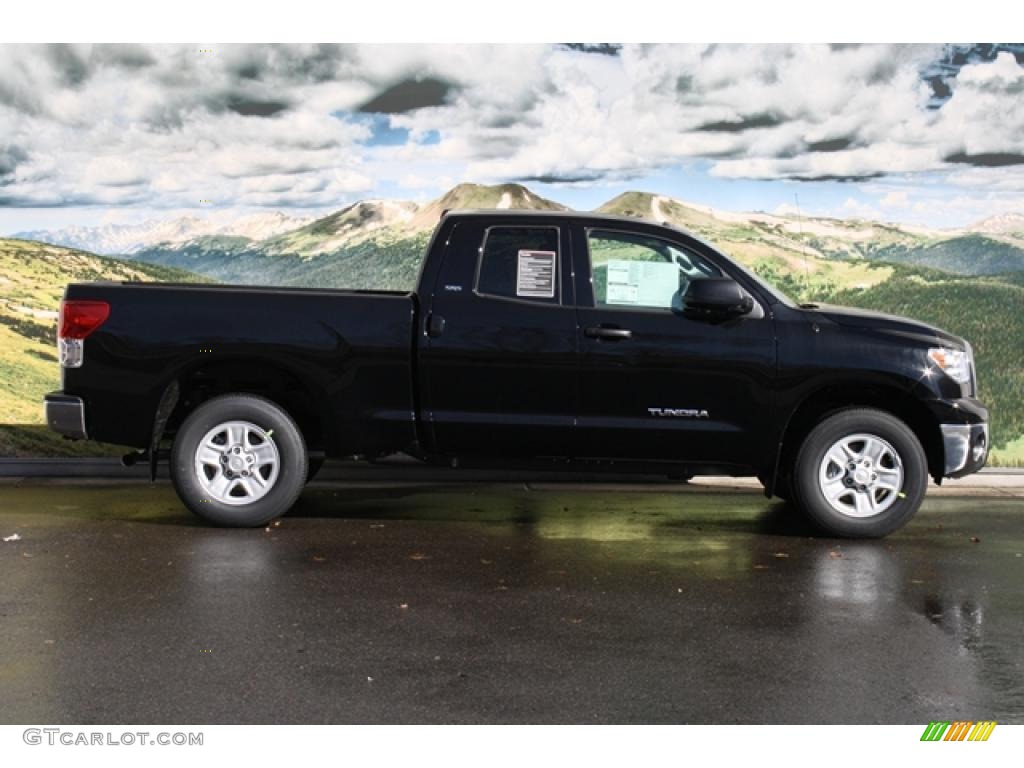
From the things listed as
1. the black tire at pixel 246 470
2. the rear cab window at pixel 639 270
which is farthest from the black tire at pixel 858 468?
the black tire at pixel 246 470

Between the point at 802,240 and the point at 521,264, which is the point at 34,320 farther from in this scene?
the point at 802,240

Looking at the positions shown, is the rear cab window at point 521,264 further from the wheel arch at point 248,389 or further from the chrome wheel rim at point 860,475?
the chrome wheel rim at point 860,475

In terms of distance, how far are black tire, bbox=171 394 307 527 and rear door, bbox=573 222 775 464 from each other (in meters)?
1.85

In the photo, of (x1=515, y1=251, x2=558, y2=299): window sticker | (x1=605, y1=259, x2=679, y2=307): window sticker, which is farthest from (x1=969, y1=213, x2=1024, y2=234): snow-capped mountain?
(x1=515, y1=251, x2=558, y2=299): window sticker

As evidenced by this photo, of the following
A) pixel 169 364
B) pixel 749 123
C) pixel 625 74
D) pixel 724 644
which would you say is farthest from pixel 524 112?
pixel 724 644

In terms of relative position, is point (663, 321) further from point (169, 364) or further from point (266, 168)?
point (266, 168)

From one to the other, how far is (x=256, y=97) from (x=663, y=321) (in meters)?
5.10

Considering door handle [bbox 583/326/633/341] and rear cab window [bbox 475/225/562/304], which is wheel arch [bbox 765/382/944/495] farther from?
rear cab window [bbox 475/225/562/304]

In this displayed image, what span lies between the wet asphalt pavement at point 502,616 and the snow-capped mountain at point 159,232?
3.12 metres

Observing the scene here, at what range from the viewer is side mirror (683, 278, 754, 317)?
347 inches

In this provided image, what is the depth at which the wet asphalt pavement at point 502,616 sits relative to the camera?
547 cm

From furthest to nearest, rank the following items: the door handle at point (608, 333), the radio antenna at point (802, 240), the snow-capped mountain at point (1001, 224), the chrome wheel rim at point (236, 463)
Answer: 1. the radio antenna at point (802, 240)
2. the snow-capped mountain at point (1001, 224)
3. the chrome wheel rim at point (236, 463)
4. the door handle at point (608, 333)
